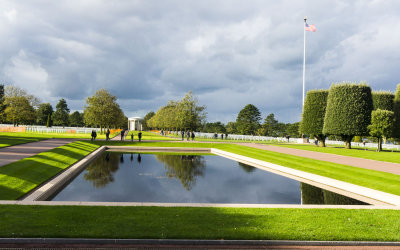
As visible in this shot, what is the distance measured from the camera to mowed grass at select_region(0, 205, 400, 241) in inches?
240

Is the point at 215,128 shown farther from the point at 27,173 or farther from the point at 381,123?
the point at 27,173

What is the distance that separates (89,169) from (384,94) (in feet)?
146

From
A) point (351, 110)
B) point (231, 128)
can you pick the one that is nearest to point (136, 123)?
point (231, 128)

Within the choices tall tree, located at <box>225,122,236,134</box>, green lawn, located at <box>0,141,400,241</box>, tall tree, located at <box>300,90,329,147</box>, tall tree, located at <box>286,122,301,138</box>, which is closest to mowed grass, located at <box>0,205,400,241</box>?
green lawn, located at <box>0,141,400,241</box>

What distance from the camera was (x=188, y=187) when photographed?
12.5 metres

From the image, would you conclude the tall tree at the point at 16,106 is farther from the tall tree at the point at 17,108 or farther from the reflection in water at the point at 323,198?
the reflection in water at the point at 323,198

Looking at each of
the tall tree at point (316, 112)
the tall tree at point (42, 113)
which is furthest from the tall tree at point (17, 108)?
the tall tree at point (316, 112)

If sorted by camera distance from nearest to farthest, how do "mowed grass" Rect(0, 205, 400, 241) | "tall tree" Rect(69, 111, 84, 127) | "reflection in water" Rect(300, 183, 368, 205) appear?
1. "mowed grass" Rect(0, 205, 400, 241)
2. "reflection in water" Rect(300, 183, 368, 205)
3. "tall tree" Rect(69, 111, 84, 127)

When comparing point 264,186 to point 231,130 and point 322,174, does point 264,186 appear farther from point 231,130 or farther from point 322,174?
point 231,130

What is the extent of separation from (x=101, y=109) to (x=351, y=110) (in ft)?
168

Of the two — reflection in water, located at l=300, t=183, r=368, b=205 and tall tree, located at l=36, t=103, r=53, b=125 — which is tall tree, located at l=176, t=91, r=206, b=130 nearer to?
reflection in water, located at l=300, t=183, r=368, b=205

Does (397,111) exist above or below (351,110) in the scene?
above

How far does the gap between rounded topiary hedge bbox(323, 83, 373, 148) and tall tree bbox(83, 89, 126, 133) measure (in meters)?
47.7

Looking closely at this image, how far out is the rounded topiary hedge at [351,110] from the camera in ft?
117
